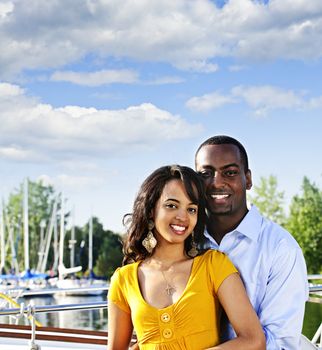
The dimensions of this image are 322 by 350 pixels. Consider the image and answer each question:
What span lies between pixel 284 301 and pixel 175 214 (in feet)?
1.47

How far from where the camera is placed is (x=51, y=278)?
36.4m

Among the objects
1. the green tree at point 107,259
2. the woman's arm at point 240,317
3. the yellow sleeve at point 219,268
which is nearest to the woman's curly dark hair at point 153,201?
the yellow sleeve at point 219,268

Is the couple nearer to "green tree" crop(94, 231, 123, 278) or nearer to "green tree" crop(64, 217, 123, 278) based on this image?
"green tree" crop(64, 217, 123, 278)

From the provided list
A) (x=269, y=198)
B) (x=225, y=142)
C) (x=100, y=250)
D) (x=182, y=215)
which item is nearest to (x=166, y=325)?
(x=182, y=215)

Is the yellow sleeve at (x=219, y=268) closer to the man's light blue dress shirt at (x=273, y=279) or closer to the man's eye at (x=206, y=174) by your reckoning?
the man's light blue dress shirt at (x=273, y=279)

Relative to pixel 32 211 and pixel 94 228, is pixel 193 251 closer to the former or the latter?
pixel 94 228

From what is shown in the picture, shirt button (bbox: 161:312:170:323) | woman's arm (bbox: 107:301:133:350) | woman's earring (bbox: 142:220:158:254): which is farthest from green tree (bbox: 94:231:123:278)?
shirt button (bbox: 161:312:170:323)

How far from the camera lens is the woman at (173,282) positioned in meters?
2.39

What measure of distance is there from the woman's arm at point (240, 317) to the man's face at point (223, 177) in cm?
27

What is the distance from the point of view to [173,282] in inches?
96.7

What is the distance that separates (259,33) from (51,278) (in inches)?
772

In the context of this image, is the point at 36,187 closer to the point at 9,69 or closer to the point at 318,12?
the point at 9,69

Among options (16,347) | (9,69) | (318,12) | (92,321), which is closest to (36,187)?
(9,69)

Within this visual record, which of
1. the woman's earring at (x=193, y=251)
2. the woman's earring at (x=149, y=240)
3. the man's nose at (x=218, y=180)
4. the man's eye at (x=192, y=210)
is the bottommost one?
the woman's earring at (x=193, y=251)
